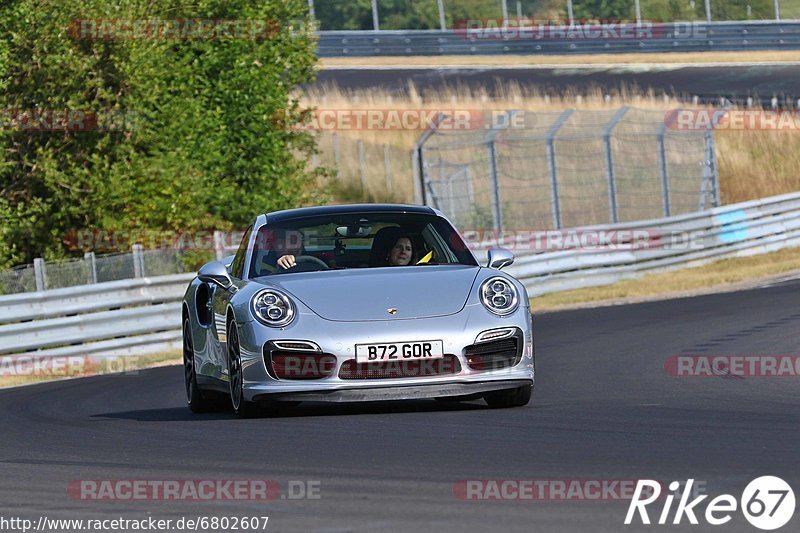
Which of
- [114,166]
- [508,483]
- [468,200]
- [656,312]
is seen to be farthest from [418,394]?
[468,200]

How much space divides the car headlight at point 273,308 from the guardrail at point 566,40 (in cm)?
3944

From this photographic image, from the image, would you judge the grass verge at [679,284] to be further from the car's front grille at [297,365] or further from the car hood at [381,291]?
the car's front grille at [297,365]

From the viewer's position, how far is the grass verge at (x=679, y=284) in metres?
22.9

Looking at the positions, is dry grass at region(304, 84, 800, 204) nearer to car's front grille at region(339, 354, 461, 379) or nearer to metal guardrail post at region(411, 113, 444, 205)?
metal guardrail post at region(411, 113, 444, 205)

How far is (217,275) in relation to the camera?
400 inches

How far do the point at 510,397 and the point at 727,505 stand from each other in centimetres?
403

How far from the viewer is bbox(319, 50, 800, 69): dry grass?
157ft

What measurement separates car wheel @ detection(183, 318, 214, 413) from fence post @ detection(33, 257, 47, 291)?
808 centimetres

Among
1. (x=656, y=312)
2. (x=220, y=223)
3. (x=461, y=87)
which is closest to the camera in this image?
(x=656, y=312)

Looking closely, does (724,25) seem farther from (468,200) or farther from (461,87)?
(468,200)

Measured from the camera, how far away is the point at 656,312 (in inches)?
754

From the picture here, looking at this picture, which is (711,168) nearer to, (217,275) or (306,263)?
(306,263)

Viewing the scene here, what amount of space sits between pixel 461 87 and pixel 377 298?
38.1m
